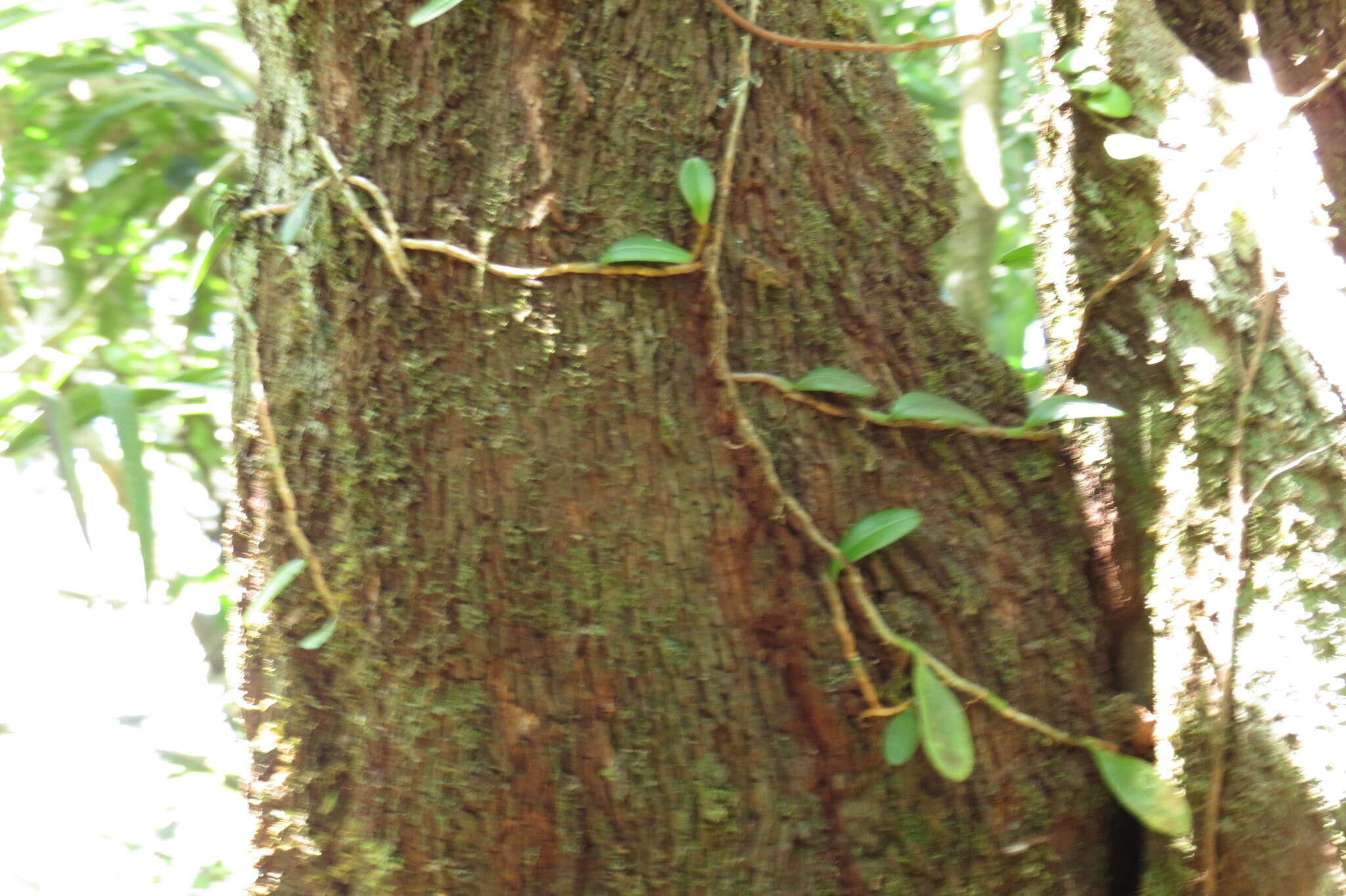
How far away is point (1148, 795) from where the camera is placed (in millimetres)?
804

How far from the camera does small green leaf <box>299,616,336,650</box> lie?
0.83 metres

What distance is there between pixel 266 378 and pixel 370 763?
0.35 meters

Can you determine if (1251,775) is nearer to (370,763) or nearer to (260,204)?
(370,763)

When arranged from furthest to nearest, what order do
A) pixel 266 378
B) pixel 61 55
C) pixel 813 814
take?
1. pixel 61 55
2. pixel 266 378
3. pixel 813 814

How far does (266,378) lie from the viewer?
0.90 metres

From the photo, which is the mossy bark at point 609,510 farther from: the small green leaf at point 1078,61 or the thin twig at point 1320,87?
the thin twig at point 1320,87

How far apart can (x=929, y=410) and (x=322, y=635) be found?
1.77 feet

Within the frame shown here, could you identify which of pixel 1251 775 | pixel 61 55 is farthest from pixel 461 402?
pixel 61 55

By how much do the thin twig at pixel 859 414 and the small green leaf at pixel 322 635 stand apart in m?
0.39

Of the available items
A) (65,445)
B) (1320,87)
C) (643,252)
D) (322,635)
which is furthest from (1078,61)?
(65,445)

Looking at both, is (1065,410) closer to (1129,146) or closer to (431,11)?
(1129,146)

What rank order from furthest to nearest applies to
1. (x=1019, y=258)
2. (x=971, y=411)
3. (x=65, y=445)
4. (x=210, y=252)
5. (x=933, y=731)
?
(x=65, y=445) → (x=1019, y=258) → (x=210, y=252) → (x=971, y=411) → (x=933, y=731)

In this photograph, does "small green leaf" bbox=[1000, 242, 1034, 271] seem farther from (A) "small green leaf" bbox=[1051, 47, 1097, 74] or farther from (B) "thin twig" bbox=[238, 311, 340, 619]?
(B) "thin twig" bbox=[238, 311, 340, 619]

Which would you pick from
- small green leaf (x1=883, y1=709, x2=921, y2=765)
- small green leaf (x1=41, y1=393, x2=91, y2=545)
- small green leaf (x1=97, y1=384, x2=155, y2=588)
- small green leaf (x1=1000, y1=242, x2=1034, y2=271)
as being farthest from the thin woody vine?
small green leaf (x1=41, y1=393, x2=91, y2=545)
